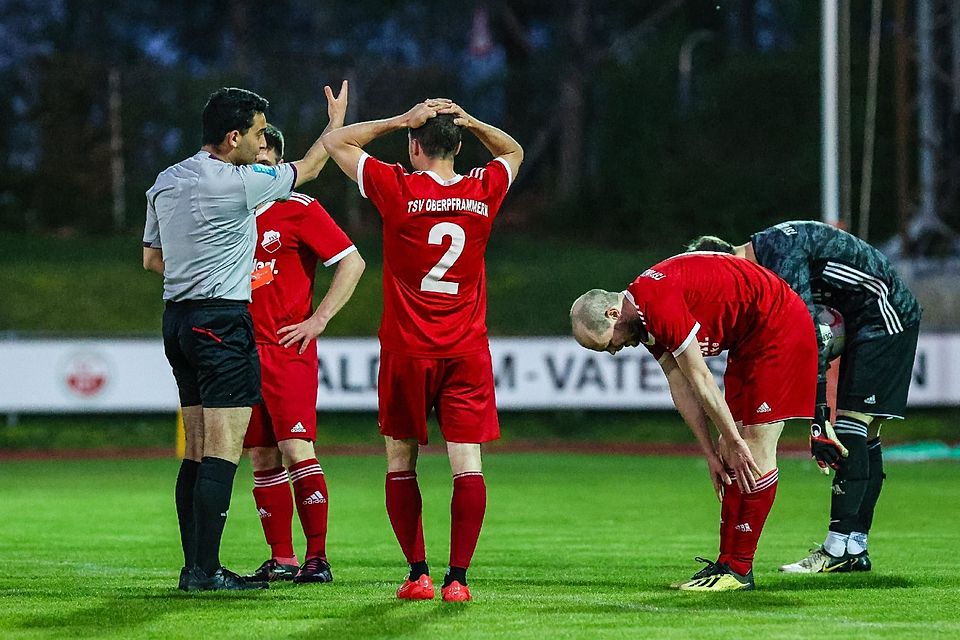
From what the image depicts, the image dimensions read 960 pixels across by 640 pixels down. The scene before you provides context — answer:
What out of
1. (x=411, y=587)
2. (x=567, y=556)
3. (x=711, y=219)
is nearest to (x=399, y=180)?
(x=411, y=587)

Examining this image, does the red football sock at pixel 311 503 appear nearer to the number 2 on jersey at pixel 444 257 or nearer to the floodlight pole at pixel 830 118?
the number 2 on jersey at pixel 444 257

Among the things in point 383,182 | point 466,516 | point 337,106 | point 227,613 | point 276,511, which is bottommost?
point 227,613

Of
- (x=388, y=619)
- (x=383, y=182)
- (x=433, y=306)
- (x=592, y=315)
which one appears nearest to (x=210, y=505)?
(x=388, y=619)

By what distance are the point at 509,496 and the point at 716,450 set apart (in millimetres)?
7135

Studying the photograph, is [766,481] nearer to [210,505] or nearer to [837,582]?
[837,582]

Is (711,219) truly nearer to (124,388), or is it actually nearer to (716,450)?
(124,388)

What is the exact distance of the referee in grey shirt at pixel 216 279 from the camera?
7699mm

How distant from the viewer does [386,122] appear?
7.52 metres

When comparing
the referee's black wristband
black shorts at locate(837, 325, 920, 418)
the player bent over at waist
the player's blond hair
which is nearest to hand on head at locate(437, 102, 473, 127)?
the player's blond hair

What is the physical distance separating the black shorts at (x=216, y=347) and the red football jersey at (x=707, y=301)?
6.29ft

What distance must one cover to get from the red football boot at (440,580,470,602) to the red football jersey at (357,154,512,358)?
109cm

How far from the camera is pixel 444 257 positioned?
7.50 metres

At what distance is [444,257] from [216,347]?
1.21 meters

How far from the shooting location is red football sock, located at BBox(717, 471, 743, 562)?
314 inches
